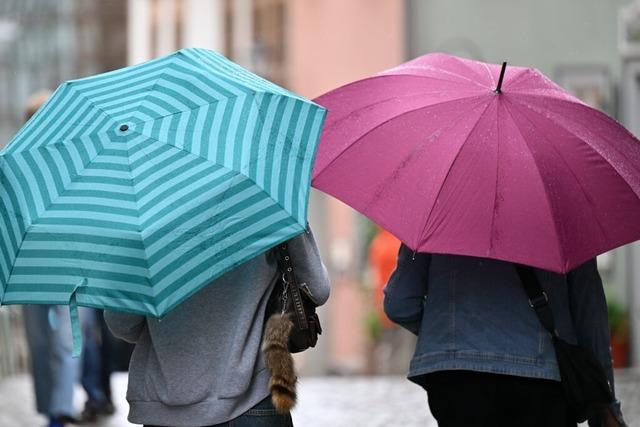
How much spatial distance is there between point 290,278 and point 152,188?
62 centimetres

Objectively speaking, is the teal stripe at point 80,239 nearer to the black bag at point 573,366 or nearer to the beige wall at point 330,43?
the black bag at point 573,366

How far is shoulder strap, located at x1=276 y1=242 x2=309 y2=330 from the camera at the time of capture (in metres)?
4.98

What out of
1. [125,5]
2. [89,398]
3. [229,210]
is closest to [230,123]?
[229,210]

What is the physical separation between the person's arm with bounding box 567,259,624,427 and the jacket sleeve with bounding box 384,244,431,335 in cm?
49

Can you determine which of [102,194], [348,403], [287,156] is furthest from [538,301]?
[348,403]

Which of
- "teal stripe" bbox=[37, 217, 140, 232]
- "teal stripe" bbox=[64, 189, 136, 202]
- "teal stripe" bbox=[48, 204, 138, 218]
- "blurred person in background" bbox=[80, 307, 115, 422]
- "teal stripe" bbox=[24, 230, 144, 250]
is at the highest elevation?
"teal stripe" bbox=[64, 189, 136, 202]

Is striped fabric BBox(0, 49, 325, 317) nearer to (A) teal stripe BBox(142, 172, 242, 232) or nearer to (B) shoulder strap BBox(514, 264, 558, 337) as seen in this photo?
(A) teal stripe BBox(142, 172, 242, 232)

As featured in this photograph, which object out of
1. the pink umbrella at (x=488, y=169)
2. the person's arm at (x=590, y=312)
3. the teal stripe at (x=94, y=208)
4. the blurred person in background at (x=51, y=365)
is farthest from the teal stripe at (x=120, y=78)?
the blurred person in background at (x=51, y=365)

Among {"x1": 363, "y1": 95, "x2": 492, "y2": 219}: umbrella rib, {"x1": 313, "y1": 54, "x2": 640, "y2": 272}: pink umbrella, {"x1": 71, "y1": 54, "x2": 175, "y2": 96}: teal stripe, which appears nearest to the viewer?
{"x1": 71, "y1": 54, "x2": 175, "y2": 96}: teal stripe

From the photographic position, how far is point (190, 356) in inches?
194

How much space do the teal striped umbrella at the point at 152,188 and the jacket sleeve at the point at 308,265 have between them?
1.00 ft

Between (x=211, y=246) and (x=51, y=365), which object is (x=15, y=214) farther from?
(x=51, y=365)

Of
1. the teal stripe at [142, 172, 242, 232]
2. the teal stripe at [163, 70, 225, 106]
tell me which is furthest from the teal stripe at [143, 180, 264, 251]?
the teal stripe at [163, 70, 225, 106]

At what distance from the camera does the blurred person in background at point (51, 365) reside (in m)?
9.80
